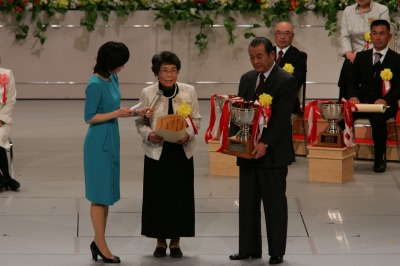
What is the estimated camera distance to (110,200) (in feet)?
21.9

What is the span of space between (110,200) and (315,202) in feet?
8.14

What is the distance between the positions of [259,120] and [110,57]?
3.53 feet

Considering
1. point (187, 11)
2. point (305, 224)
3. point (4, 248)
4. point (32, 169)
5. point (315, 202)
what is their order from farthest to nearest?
point (187, 11) < point (32, 169) < point (315, 202) < point (305, 224) < point (4, 248)

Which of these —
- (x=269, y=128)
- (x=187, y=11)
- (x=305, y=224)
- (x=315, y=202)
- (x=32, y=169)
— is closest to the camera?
(x=269, y=128)

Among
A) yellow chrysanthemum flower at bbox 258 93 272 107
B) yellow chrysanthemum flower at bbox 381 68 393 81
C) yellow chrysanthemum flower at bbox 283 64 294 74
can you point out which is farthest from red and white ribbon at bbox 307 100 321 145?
yellow chrysanthemum flower at bbox 258 93 272 107

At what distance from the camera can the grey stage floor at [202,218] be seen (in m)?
6.99

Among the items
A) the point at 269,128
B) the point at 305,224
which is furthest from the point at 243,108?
the point at 305,224

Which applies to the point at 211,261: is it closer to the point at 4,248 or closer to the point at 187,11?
the point at 4,248

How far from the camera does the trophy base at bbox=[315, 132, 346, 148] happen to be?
9461 millimetres

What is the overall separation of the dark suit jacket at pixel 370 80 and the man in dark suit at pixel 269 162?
3.72 m

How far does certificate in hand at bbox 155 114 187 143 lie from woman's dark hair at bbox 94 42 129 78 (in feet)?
1.54

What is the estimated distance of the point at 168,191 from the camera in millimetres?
6859

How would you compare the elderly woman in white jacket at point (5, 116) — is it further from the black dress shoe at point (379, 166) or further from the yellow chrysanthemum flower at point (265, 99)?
the black dress shoe at point (379, 166)

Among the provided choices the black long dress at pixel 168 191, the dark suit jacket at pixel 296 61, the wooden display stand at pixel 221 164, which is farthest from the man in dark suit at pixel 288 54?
the black long dress at pixel 168 191
